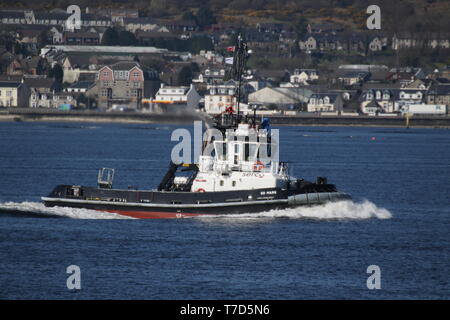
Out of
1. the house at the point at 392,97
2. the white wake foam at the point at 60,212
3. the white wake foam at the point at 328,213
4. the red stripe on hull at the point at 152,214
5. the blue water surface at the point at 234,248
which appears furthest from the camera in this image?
the house at the point at 392,97

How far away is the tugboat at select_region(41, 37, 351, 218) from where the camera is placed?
53.7 metres

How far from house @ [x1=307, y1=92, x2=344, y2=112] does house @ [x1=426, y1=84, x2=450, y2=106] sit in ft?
51.5

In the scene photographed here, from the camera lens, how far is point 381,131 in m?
165

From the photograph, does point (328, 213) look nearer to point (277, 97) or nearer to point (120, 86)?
point (277, 97)

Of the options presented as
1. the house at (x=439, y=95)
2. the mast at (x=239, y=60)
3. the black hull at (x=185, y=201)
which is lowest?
the black hull at (x=185, y=201)

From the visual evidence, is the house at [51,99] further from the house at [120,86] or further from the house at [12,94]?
the house at [120,86]

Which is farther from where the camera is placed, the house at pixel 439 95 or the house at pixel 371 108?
the house at pixel 439 95

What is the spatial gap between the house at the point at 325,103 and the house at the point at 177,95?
62.4 feet

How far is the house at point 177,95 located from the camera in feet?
616

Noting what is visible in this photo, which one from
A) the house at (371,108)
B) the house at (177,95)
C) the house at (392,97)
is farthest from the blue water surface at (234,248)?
the house at (392,97)

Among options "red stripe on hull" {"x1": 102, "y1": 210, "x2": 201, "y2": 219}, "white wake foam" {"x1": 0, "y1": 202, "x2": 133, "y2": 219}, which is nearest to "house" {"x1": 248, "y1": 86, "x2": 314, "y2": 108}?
"white wake foam" {"x1": 0, "y1": 202, "x2": 133, "y2": 219}

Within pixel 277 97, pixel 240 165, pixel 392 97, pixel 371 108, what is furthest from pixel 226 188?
pixel 392 97

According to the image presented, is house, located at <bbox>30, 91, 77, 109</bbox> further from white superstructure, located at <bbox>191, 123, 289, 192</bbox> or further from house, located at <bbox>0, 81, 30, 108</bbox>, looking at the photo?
white superstructure, located at <bbox>191, 123, 289, 192</bbox>

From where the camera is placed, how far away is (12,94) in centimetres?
19100
